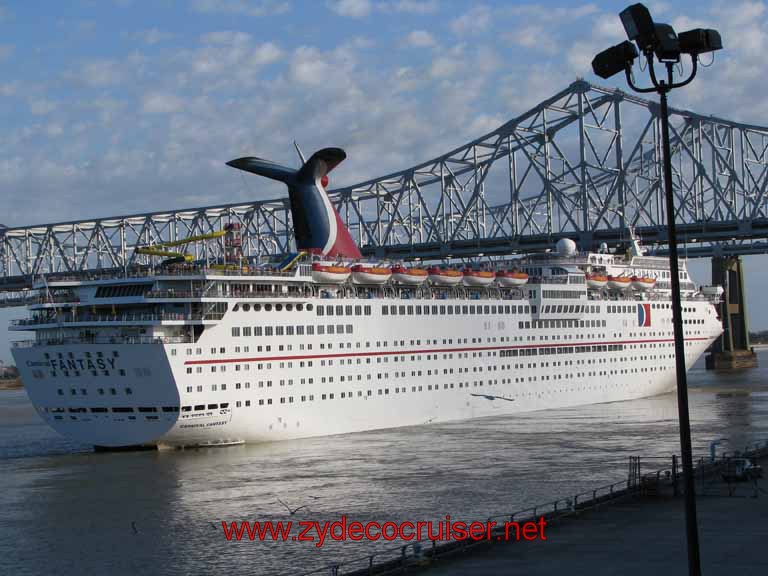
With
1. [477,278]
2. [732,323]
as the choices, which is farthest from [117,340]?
[732,323]

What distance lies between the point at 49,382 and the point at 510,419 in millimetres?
20847

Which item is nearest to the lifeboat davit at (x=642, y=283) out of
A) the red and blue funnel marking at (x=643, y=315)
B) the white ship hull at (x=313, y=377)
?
the red and blue funnel marking at (x=643, y=315)

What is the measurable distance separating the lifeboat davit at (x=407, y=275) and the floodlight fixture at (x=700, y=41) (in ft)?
117

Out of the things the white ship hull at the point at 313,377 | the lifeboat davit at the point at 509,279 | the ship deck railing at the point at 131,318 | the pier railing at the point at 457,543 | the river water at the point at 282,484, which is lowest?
the river water at the point at 282,484

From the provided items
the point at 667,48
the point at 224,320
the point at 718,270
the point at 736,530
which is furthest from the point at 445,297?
the point at 718,270

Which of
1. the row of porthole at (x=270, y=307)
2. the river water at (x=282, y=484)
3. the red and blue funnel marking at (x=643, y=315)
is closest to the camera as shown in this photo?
the river water at (x=282, y=484)

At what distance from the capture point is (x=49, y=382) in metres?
39.1

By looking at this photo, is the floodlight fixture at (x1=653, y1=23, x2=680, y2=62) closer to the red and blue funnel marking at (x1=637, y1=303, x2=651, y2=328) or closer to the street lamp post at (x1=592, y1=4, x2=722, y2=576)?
the street lamp post at (x1=592, y1=4, x2=722, y2=576)

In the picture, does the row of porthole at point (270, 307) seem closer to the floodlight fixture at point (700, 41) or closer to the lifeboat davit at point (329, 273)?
the lifeboat davit at point (329, 273)

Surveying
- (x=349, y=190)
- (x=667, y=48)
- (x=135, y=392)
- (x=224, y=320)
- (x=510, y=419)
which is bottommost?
(x=510, y=419)

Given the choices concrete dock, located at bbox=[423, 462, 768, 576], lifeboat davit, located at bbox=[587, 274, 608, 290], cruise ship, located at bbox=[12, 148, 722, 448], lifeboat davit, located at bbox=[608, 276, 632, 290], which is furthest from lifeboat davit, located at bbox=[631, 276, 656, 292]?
concrete dock, located at bbox=[423, 462, 768, 576]

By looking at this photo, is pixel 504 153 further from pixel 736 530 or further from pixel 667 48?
pixel 667 48

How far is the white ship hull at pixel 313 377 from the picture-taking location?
37.2 meters

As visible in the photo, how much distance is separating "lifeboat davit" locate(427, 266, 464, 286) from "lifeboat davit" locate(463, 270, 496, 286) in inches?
27.5
